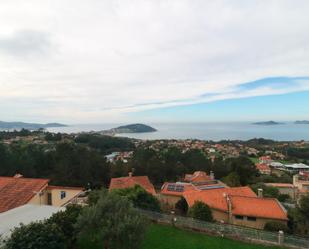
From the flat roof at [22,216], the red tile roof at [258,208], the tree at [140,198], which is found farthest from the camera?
the red tile roof at [258,208]

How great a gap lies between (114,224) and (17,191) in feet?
29.8

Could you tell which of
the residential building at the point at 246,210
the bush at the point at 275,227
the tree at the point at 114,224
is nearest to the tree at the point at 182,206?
the residential building at the point at 246,210

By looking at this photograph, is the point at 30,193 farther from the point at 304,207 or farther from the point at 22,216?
the point at 304,207

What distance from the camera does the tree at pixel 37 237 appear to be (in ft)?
27.1

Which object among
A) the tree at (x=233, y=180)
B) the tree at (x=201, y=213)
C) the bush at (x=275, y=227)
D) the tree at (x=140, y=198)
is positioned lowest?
the tree at (x=233, y=180)

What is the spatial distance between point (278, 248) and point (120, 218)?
23.1ft

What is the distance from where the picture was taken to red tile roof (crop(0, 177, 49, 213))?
14.3 m

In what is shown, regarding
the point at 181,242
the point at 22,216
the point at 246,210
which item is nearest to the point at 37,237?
the point at 22,216

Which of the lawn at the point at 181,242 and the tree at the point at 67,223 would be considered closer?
the tree at the point at 67,223

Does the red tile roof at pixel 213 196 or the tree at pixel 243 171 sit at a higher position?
the red tile roof at pixel 213 196

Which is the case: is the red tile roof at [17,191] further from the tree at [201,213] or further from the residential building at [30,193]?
the tree at [201,213]

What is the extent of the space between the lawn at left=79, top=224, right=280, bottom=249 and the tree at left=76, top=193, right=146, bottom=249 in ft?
7.21

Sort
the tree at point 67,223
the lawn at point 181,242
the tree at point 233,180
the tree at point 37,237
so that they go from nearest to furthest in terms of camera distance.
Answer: the tree at point 37,237, the tree at point 67,223, the lawn at point 181,242, the tree at point 233,180

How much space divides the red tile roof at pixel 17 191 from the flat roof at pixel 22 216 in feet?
7.14
